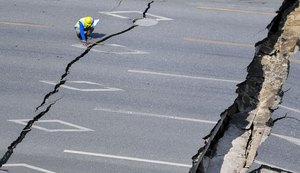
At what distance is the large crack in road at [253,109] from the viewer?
386 inches

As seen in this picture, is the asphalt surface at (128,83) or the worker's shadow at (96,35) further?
the worker's shadow at (96,35)

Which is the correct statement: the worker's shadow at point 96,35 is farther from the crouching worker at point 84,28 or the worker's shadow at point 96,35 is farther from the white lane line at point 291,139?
the white lane line at point 291,139

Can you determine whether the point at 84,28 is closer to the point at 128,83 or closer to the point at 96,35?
the point at 96,35

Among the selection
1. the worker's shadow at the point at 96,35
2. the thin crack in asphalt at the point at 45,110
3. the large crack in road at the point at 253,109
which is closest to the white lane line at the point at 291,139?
the large crack in road at the point at 253,109

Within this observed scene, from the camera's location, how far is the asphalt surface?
1017cm

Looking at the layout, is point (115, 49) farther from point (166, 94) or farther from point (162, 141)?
point (162, 141)

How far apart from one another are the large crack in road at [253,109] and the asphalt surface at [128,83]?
231 millimetres

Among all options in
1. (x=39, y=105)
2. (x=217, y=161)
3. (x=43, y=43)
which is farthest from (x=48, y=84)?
(x=217, y=161)

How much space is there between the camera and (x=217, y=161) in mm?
9695

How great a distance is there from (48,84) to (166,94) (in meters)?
2.87

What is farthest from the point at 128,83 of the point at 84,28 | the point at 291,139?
the point at 291,139

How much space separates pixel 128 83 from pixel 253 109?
126 inches

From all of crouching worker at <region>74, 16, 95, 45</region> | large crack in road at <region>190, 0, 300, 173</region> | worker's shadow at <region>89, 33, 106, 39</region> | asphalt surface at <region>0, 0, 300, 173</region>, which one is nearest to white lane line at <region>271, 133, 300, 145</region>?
asphalt surface at <region>0, 0, 300, 173</region>

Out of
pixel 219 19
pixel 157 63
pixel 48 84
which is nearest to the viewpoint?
pixel 48 84
